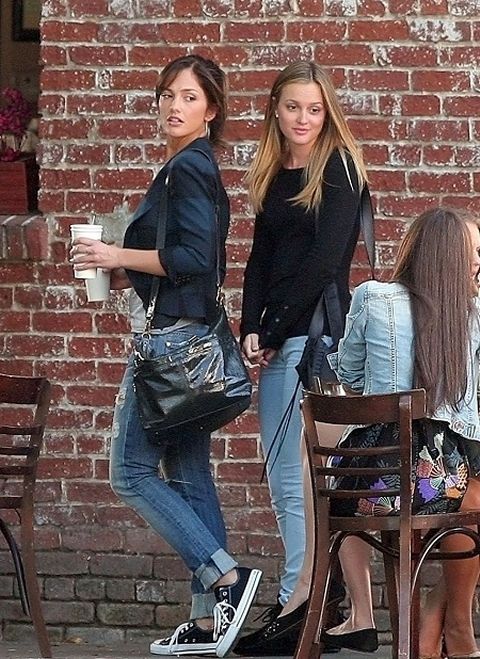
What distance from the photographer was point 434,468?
430cm

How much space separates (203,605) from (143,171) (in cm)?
177

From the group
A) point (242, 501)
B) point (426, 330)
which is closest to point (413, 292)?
point (426, 330)

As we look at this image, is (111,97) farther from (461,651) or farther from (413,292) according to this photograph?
(461,651)

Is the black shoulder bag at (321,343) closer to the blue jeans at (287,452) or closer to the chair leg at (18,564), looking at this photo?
the blue jeans at (287,452)

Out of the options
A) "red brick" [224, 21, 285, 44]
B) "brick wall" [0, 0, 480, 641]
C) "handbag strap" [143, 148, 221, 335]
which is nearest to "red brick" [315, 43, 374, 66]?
"brick wall" [0, 0, 480, 641]

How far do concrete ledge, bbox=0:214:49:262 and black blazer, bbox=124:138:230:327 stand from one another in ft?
3.44

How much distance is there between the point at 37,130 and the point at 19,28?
57.7 inches

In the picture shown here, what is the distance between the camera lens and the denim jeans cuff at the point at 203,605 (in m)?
→ 4.96

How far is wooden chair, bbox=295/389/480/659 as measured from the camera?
4145 mm

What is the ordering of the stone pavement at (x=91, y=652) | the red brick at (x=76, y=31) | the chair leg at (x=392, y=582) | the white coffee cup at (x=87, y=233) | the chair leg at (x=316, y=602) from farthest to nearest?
the red brick at (x=76, y=31) → the stone pavement at (x=91, y=652) → the white coffee cup at (x=87, y=233) → the chair leg at (x=392, y=582) → the chair leg at (x=316, y=602)

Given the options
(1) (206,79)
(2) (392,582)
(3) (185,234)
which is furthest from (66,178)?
(2) (392,582)

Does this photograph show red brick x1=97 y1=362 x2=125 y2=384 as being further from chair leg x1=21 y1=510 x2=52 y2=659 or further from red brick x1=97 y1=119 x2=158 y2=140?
chair leg x1=21 y1=510 x2=52 y2=659

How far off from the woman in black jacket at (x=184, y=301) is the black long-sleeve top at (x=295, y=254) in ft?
0.67

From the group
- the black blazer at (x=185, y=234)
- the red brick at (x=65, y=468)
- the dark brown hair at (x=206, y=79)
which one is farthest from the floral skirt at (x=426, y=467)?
the red brick at (x=65, y=468)
